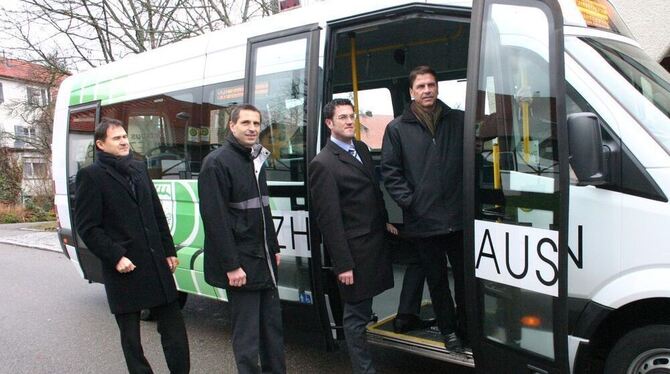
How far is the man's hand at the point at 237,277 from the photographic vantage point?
3174 mm

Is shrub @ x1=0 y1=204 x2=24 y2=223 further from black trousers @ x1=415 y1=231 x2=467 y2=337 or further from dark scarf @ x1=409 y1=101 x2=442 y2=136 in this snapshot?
dark scarf @ x1=409 y1=101 x2=442 y2=136

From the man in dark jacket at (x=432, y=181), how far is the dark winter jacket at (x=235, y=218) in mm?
819

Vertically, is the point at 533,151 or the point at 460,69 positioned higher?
the point at 460,69

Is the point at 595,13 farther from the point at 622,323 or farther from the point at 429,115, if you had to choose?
the point at 622,323

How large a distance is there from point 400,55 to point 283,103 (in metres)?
1.95

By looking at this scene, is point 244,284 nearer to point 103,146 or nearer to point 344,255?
point 344,255

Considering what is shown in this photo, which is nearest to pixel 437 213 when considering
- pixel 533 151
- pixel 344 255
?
pixel 344 255

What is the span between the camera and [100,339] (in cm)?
521

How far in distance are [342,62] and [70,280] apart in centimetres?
569

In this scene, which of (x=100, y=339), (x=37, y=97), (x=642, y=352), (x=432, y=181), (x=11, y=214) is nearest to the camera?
(x=642, y=352)

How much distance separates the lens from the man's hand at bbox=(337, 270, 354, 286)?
331cm

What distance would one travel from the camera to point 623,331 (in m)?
2.68

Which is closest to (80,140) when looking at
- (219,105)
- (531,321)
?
(219,105)

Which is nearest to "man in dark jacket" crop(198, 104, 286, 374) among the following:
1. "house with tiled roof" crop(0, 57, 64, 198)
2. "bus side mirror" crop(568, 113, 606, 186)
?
"bus side mirror" crop(568, 113, 606, 186)
